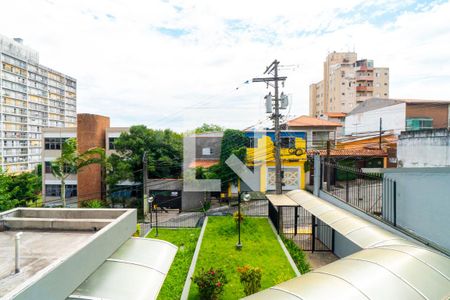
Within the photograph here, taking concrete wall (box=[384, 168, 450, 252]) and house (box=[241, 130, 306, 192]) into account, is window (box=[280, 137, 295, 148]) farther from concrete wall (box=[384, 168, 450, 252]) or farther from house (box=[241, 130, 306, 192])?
concrete wall (box=[384, 168, 450, 252])

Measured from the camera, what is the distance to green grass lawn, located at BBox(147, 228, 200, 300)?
8969 mm

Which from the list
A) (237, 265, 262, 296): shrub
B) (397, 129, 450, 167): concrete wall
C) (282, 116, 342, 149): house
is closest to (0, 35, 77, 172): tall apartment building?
(282, 116, 342, 149): house

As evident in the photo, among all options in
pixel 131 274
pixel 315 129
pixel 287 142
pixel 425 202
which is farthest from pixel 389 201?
pixel 315 129

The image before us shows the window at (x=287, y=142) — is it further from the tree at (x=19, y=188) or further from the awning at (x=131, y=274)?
the tree at (x=19, y=188)

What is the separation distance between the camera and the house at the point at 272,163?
81.4ft

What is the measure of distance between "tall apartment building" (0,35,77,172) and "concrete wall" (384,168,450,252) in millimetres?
56386

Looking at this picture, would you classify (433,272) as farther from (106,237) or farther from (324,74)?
(324,74)

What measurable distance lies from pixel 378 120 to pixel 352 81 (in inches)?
872

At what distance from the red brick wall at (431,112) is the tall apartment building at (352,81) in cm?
2199

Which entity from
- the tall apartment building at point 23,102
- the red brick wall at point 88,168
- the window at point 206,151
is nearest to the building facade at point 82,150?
the red brick wall at point 88,168

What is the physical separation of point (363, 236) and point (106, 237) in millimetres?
6759

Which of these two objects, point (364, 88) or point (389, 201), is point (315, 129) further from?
point (364, 88)

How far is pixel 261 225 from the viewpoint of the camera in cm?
1558

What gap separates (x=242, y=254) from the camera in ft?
37.6
